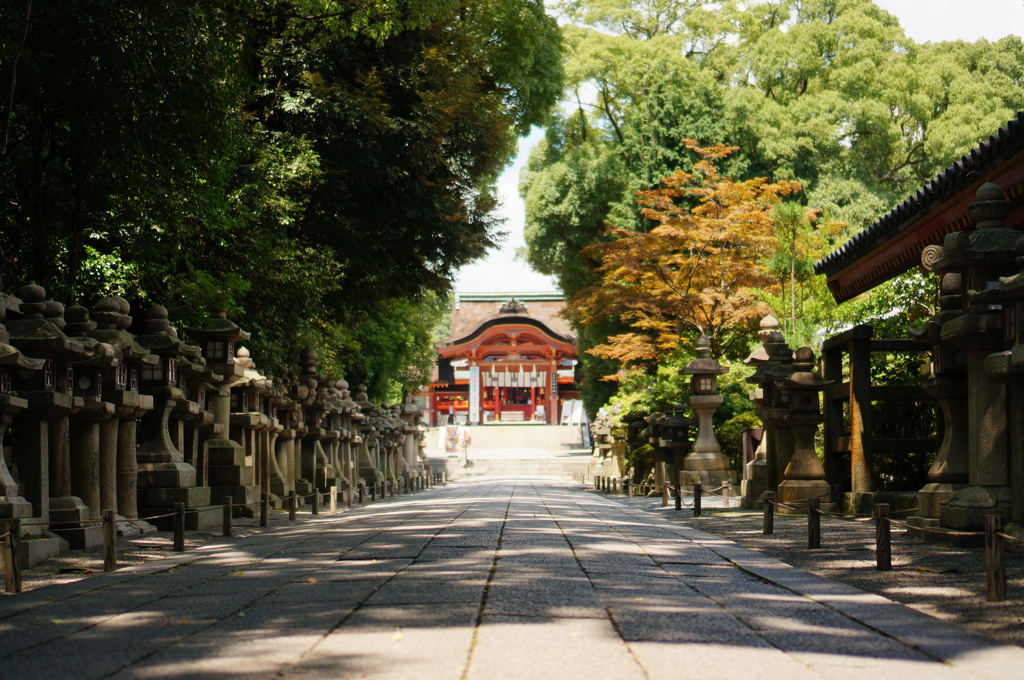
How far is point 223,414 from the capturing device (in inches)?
598

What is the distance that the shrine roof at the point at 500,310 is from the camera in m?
66.6

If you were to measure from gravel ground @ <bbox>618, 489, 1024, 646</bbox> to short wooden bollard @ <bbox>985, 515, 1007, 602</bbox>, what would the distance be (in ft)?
0.20

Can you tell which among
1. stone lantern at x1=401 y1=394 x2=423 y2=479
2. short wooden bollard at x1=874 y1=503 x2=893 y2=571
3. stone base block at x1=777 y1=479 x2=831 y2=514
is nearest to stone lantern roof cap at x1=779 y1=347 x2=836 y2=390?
stone base block at x1=777 y1=479 x2=831 y2=514

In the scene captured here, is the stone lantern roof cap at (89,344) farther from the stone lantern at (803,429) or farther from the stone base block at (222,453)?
the stone lantern at (803,429)

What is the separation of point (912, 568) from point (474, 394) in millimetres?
58044

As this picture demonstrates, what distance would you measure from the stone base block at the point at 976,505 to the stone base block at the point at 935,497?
32 centimetres

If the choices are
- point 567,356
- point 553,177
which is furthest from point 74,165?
point 567,356

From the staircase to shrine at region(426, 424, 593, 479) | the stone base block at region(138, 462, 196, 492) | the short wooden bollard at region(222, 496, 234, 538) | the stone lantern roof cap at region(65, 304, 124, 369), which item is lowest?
the staircase to shrine at region(426, 424, 593, 479)

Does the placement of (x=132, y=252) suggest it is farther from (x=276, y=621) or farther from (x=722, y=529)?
(x=276, y=621)

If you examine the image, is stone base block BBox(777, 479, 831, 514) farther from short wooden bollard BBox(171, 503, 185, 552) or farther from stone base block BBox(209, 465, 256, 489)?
short wooden bollard BBox(171, 503, 185, 552)

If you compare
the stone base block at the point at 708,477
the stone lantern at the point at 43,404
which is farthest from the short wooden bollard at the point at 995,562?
the stone base block at the point at 708,477

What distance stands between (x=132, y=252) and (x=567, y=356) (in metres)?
53.4

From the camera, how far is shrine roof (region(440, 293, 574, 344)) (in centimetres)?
6662

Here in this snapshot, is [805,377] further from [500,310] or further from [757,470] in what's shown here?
[500,310]
